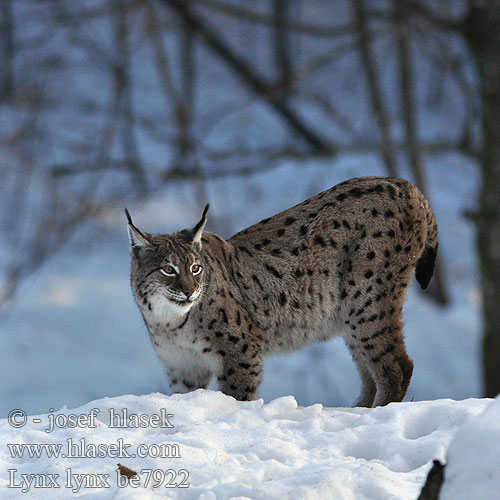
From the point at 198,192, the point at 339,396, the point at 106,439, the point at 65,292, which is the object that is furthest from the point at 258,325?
the point at 65,292

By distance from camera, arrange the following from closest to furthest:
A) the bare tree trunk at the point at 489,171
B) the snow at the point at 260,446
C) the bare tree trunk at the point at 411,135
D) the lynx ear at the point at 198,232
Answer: the snow at the point at 260,446, the lynx ear at the point at 198,232, the bare tree trunk at the point at 489,171, the bare tree trunk at the point at 411,135

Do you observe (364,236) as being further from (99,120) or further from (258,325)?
(99,120)

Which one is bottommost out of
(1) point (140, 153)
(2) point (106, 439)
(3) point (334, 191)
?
(2) point (106, 439)

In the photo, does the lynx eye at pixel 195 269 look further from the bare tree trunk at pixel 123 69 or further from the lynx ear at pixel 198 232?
the bare tree trunk at pixel 123 69

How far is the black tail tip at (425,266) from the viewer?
555 cm

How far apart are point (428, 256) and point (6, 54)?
7588 mm

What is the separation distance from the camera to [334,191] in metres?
5.52

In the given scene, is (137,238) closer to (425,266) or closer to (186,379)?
(186,379)

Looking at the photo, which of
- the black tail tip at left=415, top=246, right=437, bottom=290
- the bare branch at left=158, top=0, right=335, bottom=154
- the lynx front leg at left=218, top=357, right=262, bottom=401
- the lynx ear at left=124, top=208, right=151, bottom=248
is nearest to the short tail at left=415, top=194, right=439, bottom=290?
the black tail tip at left=415, top=246, right=437, bottom=290

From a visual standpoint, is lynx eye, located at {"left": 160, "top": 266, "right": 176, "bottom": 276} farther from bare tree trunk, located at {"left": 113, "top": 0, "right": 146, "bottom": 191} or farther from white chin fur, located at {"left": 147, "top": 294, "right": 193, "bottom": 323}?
bare tree trunk, located at {"left": 113, "top": 0, "right": 146, "bottom": 191}

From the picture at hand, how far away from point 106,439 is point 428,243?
2.52m

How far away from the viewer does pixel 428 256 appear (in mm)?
5586

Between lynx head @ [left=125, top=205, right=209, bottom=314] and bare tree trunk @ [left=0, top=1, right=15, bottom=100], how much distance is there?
21.8 feet

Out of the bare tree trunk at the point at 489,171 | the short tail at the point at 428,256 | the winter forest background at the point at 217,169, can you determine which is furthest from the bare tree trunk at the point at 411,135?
the short tail at the point at 428,256
